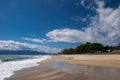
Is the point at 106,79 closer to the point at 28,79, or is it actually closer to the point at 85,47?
the point at 28,79

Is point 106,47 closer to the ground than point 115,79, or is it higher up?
higher up

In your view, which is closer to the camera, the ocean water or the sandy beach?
the sandy beach

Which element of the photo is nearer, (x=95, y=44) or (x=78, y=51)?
(x=95, y=44)

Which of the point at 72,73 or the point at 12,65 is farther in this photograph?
the point at 12,65

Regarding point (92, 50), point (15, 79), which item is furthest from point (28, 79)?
point (92, 50)

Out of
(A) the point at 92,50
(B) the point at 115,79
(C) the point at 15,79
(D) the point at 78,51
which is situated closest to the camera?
(B) the point at 115,79

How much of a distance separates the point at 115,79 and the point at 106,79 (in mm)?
539

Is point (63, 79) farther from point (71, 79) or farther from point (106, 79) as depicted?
point (106, 79)

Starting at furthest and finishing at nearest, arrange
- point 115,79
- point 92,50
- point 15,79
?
1. point 92,50
2. point 15,79
3. point 115,79

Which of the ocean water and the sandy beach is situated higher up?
the ocean water

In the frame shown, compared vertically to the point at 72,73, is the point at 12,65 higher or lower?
higher

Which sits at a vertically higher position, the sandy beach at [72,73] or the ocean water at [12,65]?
the ocean water at [12,65]

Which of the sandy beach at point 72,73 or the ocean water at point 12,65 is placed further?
the ocean water at point 12,65

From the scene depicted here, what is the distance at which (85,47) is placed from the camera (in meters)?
111
